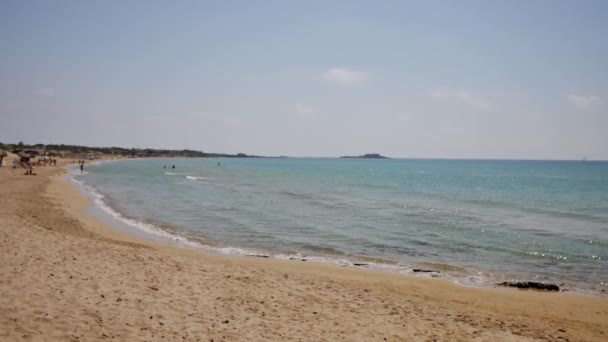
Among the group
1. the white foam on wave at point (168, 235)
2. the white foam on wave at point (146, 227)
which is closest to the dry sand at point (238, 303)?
the white foam on wave at point (168, 235)

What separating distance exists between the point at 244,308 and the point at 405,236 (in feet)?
51.2

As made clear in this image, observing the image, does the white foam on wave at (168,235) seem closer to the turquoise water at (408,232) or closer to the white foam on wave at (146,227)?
the white foam on wave at (146,227)

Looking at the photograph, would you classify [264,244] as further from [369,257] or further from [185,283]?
[185,283]

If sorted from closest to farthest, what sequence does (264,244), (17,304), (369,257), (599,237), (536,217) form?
(17,304) → (369,257) → (264,244) → (599,237) → (536,217)

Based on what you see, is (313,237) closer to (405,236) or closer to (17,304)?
(405,236)

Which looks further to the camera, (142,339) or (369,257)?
(369,257)

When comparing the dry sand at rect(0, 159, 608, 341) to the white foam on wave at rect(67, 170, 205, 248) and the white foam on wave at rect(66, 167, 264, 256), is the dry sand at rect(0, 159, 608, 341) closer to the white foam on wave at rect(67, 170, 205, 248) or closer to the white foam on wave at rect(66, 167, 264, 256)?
the white foam on wave at rect(66, 167, 264, 256)

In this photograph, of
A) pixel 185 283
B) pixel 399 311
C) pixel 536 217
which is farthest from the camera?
pixel 536 217

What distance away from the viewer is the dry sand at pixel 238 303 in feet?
26.8

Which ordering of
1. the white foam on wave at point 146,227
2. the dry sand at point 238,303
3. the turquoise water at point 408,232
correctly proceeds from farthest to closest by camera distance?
the white foam on wave at point 146,227 < the turquoise water at point 408,232 < the dry sand at point 238,303

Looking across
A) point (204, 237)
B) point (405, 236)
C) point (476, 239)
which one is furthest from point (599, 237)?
point (204, 237)

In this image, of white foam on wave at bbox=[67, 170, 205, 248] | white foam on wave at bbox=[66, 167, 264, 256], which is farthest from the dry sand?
white foam on wave at bbox=[67, 170, 205, 248]

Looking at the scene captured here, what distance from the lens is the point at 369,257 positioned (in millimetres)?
18859

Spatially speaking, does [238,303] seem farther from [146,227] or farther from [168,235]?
[146,227]
